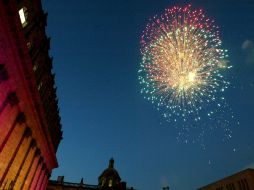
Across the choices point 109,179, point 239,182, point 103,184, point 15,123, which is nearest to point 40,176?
point 15,123

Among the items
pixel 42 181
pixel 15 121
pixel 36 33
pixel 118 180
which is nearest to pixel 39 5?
pixel 36 33

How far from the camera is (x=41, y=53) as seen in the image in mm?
25719

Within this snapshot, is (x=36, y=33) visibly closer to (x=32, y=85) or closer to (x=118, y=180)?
(x=32, y=85)

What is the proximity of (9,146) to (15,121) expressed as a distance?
2.10 m

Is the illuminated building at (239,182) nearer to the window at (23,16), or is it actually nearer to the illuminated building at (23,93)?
the illuminated building at (23,93)

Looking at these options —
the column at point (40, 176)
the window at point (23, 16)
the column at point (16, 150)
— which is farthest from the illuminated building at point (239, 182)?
the window at point (23, 16)

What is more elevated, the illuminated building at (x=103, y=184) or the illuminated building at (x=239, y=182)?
the illuminated building at (x=103, y=184)

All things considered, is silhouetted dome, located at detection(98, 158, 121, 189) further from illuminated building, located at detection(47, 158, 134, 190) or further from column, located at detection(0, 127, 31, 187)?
column, located at detection(0, 127, 31, 187)

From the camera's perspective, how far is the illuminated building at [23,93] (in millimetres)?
16656

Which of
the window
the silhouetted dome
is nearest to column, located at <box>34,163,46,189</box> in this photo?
the window

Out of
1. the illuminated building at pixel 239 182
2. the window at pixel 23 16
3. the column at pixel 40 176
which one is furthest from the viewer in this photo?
the illuminated building at pixel 239 182

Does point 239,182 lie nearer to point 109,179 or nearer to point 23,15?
point 109,179

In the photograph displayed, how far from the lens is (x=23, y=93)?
66.4ft

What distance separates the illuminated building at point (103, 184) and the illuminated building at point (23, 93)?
25.3 meters
